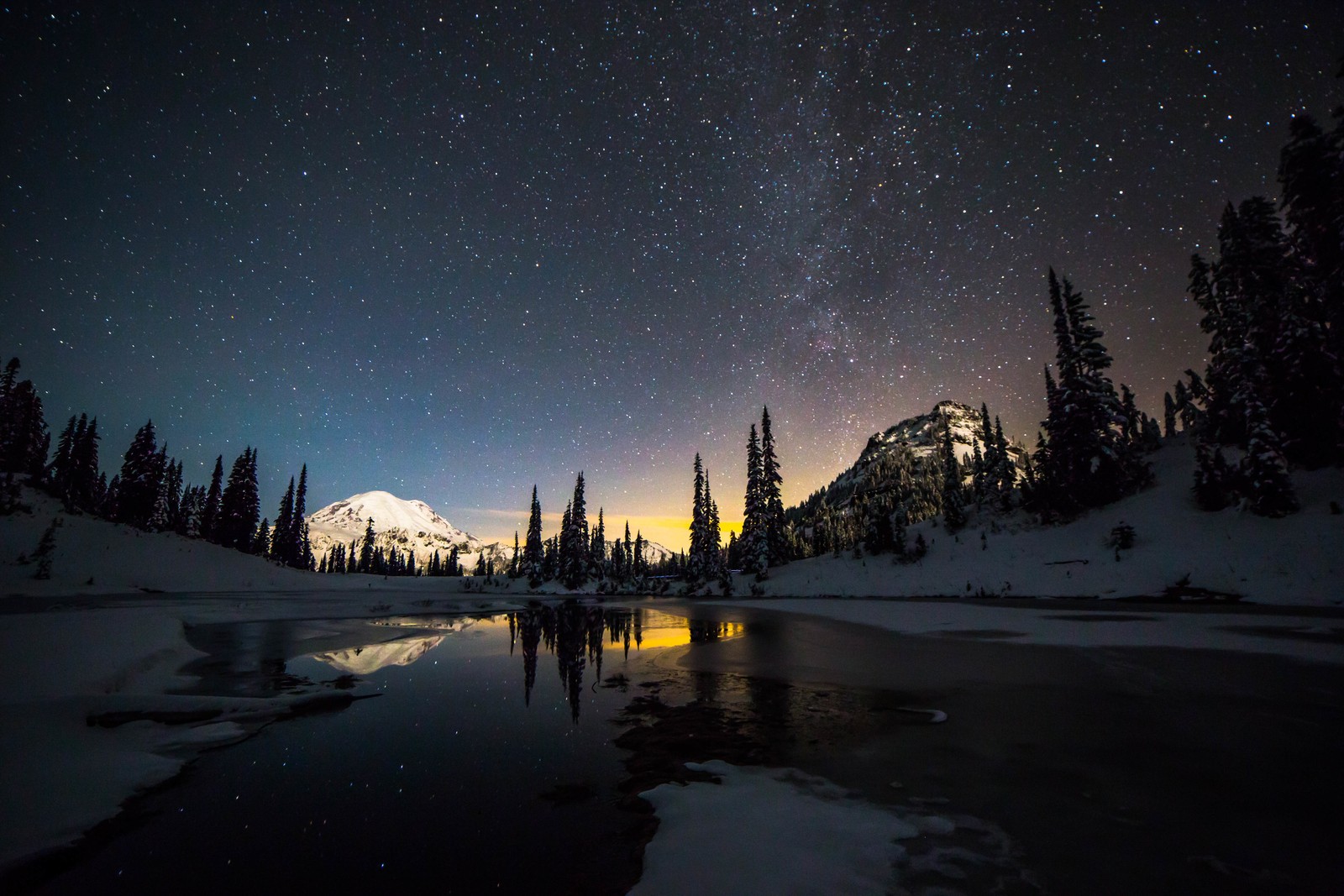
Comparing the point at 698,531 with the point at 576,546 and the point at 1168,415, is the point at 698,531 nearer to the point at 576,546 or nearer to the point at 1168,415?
the point at 576,546

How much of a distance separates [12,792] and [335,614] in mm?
23144

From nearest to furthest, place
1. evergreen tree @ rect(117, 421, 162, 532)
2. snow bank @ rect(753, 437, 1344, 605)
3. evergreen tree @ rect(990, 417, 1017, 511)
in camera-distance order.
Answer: snow bank @ rect(753, 437, 1344, 605), evergreen tree @ rect(990, 417, 1017, 511), evergreen tree @ rect(117, 421, 162, 532)

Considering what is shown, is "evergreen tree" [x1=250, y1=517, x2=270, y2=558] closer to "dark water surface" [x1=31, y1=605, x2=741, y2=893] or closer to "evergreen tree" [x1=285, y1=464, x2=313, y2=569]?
"evergreen tree" [x1=285, y1=464, x2=313, y2=569]

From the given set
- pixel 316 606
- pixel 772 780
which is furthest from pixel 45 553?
pixel 772 780

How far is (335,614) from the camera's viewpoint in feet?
78.4

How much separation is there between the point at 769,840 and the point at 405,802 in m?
3.17

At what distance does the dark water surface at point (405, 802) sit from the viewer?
3.21m

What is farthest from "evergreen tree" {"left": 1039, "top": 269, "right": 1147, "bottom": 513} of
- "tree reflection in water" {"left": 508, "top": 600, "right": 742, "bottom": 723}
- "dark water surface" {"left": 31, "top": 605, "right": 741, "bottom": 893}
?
"dark water surface" {"left": 31, "top": 605, "right": 741, "bottom": 893}

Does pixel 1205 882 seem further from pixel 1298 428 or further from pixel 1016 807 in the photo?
pixel 1298 428

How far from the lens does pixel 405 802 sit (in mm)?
4363

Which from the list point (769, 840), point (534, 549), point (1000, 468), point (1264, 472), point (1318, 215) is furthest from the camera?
point (534, 549)

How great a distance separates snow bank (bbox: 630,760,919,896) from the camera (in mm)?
3033

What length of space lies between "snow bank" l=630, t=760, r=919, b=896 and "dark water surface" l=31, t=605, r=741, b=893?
0.29 metres

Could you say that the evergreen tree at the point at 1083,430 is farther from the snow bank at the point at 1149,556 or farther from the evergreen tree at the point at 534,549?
the evergreen tree at the point at 534,549
